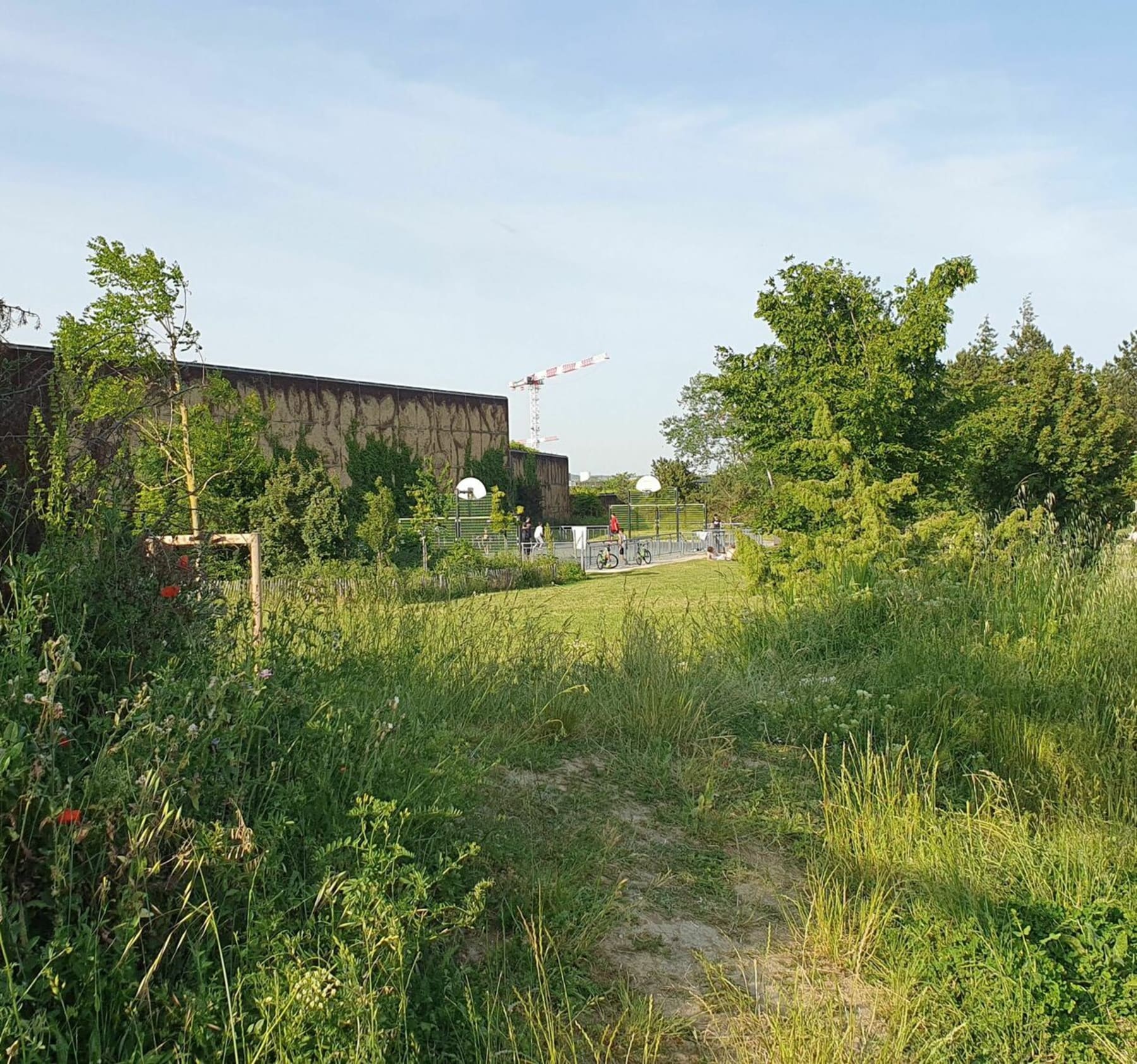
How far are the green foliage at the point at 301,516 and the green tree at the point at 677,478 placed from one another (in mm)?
38577

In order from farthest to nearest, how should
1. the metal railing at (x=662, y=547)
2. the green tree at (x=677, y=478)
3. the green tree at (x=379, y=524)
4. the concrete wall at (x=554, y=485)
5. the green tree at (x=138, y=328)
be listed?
1. the green tree at (x=677, y=478)
2. the concrete wall at (x=554, y=485)
3. the metal railing at (x=662, y=547)
4. the green tree at (x=379, y=524)
5. the green tree at (x=138, y=328)

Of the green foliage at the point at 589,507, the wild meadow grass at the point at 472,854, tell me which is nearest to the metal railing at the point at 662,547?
the green foliage at the point at 589,507

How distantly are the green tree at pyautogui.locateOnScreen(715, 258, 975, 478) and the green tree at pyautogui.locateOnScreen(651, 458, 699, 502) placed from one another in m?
42.8

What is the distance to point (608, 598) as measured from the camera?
17.9 meters

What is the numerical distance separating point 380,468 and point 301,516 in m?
16.1

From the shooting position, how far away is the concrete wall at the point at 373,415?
1294 inches

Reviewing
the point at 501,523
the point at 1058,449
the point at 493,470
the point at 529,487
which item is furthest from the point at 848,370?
the point at 529,487

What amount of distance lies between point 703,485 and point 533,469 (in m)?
18.6

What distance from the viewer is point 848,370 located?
1322 centimetres

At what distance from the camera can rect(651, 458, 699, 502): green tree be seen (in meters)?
57.5

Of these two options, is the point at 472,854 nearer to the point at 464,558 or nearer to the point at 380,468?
the point at 464,558

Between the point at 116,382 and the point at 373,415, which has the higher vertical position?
the point at 373,415

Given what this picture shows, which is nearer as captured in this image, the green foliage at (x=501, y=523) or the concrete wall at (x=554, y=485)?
the green foliage at (x=501, y=523)

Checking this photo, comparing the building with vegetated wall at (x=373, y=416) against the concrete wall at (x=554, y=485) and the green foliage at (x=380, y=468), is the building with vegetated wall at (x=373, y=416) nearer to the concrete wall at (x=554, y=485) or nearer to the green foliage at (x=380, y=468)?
the green foliage at (x=380, y=468)
